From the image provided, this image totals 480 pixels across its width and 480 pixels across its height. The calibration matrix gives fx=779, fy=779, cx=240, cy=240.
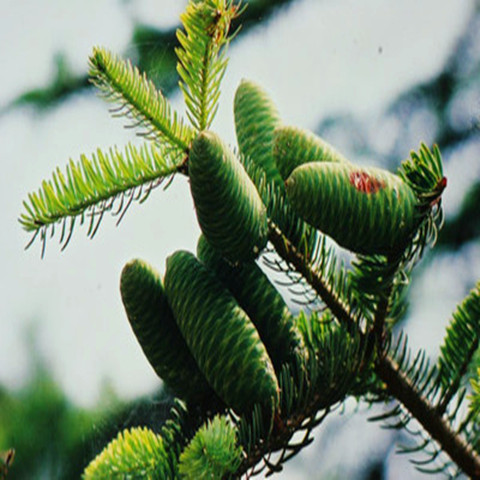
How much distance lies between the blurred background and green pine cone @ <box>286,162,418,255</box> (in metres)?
0.30

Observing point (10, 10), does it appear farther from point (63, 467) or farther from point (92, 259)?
point (63, 467)

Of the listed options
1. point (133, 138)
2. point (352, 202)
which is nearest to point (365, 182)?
point (352, 202)

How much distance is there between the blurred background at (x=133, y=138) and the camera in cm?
63

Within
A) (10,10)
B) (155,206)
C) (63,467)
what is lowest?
(63,467)

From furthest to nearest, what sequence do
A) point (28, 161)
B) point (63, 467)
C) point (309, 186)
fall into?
1. point (28, 161)
2. point (63, 467)
3. point (309, 186)

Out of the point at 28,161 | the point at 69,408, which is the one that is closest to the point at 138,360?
the point at 69,408

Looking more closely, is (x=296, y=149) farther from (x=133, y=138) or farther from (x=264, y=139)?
(x=133, y=138)

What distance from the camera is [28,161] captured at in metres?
0.72

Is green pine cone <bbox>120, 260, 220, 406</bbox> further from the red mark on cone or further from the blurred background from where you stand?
the blurred background

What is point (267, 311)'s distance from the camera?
326mm

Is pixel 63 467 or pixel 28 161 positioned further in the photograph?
pixel 28 161

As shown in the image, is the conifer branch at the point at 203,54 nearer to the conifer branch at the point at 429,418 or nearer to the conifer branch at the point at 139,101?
the conifer branch at the point at 139,101

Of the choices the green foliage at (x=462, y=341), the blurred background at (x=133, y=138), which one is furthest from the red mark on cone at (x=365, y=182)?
the blurred background at (x=133, y=138)

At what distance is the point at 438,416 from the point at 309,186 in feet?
0.45
